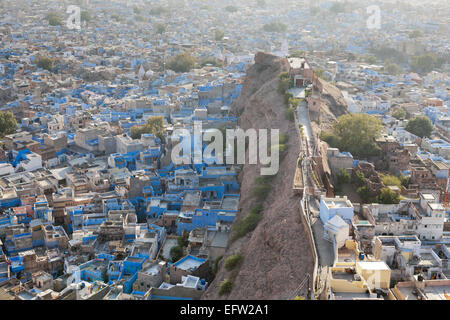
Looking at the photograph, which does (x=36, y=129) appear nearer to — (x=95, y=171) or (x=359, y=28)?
(x=95, y=171)

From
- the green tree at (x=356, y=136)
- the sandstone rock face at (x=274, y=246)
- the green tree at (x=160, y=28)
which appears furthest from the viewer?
the green tree at (x=160, y=28)

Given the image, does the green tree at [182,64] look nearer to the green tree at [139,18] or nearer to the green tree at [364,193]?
the green tree at [364,193]

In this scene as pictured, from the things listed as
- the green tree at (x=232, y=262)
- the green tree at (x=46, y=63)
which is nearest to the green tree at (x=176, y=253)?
the green tree at (x=232, y=262)

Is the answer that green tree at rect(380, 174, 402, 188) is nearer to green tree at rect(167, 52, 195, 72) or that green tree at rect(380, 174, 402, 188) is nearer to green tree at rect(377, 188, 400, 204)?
green tree at rect(377, 188, 400, 204)

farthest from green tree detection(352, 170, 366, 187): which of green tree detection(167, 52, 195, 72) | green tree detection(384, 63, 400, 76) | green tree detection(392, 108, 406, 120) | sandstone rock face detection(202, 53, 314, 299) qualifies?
green tree detection(384, 63, 400, 76)

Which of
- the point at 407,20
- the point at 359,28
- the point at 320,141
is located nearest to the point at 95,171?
the point at 320,141

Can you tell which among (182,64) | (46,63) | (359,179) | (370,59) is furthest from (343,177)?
(46,63)

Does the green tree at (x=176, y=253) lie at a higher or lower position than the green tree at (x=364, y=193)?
lower
